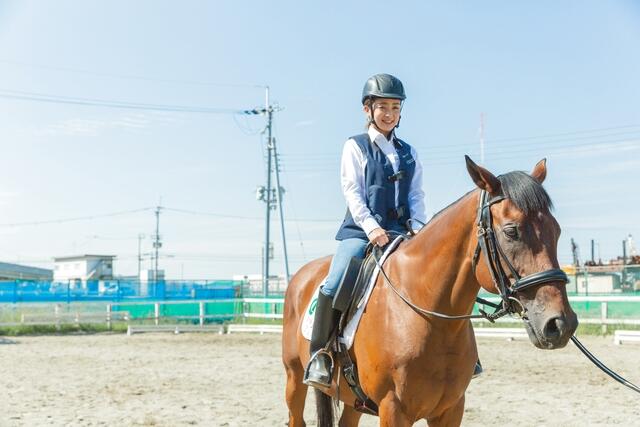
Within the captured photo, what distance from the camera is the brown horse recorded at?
3.19 m

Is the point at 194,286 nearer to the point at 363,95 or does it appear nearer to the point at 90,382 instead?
the point at 90,382

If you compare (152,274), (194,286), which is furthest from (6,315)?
(152,274)

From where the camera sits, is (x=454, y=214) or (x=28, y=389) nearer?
(x=454, y=214)

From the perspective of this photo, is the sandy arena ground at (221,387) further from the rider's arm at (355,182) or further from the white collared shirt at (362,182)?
the rider's arm at (355,182)

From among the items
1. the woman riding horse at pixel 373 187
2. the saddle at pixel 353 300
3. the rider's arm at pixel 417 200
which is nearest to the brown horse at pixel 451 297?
the saddle at pixel 353 300

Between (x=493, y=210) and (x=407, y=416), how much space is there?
1336 millimetres

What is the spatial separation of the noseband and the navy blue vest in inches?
42.7

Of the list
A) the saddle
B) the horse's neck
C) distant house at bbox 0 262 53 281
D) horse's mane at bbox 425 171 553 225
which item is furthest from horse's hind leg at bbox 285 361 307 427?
distant house at bbox 0 262 53 281

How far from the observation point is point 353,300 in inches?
176

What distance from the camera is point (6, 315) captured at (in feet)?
74.8

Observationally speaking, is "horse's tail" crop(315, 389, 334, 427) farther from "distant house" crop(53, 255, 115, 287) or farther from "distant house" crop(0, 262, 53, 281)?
"distant house" crop(0, 262, 53, 281)

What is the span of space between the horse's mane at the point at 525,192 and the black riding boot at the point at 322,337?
1.62 metres

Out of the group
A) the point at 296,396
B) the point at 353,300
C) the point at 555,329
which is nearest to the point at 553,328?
the point at 555,329

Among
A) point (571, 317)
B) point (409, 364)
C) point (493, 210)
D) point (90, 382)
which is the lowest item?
point (90, 382)
